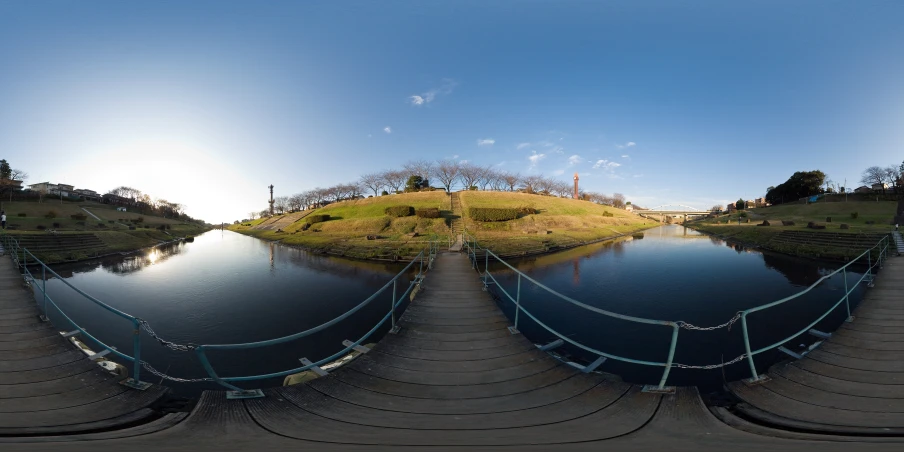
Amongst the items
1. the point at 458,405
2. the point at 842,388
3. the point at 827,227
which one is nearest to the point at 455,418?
the point at 458,405

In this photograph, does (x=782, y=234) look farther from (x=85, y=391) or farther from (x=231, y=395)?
(x=85, y=391)

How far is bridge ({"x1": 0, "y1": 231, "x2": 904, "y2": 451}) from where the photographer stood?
103 inches

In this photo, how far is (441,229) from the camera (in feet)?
110

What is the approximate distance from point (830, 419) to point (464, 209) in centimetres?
4109

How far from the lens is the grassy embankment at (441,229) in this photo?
77.8 ft

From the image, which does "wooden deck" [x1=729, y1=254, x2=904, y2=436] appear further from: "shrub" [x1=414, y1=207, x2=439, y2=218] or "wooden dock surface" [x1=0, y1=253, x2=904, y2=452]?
"shrub" [x1=414, y1=207, x2=439, y2=218]

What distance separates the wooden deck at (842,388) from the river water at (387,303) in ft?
2.18

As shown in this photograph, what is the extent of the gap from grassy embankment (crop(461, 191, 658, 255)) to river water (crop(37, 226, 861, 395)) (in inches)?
170

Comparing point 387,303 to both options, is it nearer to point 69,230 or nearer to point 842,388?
point 842,388

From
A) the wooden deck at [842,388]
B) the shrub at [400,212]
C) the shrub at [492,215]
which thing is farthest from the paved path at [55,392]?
the shrub at [492,215]

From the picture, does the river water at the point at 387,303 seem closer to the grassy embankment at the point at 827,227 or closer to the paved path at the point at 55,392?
the paved path at the point at 55,392

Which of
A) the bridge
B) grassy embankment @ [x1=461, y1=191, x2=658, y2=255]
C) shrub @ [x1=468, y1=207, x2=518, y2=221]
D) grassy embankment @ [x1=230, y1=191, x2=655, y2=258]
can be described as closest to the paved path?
the bridge

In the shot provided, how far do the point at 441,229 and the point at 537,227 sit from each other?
38.0 feet

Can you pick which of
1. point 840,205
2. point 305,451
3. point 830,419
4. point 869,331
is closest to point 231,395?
point 305,451
